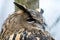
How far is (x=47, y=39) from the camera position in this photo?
0.99 m

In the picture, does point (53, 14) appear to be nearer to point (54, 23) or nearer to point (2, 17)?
point (54, 23)

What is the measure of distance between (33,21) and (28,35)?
0.37 feet

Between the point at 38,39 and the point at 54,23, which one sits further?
the point at 54,23

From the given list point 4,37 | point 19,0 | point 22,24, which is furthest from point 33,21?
point 19,0

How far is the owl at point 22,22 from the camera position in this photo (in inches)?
40.2

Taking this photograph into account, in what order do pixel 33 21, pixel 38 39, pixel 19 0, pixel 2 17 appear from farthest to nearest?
pixel 2 17 < pixel 19 0 < pixel 33 21 < pixel 38 39

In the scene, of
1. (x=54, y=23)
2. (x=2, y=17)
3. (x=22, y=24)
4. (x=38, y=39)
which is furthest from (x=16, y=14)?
(x=54, y=23)

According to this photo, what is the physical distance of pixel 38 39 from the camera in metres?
0.95

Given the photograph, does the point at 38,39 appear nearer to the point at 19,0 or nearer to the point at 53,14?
the point at 19,0

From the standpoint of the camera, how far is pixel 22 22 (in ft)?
3.43

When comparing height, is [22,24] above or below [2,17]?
above

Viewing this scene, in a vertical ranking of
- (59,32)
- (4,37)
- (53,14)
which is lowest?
(59,32)

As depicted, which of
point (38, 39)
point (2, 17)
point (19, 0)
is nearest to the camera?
point (38, 39)

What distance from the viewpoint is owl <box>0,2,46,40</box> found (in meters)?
1.02
